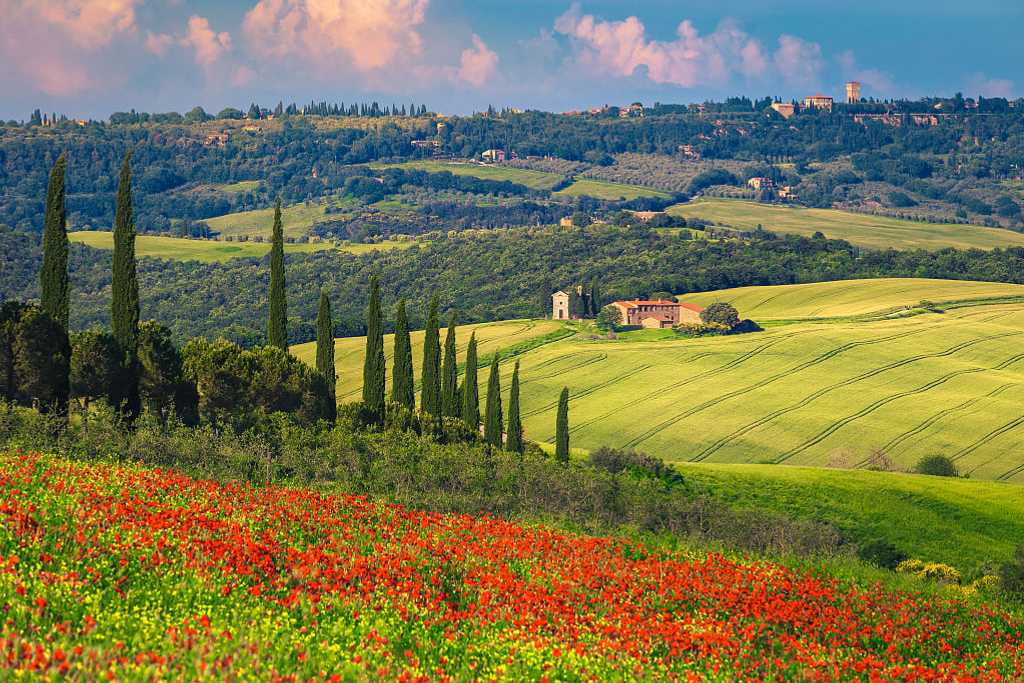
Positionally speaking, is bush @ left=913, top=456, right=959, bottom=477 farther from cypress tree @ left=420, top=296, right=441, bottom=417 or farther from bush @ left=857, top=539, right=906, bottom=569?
cypress tree @ left=420, top=296, right=441, bottom=417

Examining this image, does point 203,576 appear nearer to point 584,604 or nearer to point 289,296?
point 584,604

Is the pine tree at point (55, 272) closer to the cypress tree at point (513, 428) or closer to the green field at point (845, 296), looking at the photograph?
the cypress tree at point (513, 428)

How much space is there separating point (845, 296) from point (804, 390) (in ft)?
163

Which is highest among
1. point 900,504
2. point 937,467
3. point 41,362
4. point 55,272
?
point 55,272

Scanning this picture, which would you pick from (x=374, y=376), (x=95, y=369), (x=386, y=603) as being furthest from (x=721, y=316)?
(x=386, y=603)

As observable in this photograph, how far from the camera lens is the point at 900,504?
205 feet

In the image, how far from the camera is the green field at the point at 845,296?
14250cm

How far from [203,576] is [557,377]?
96.6 m

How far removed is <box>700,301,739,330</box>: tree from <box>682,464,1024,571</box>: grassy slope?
6345 cm

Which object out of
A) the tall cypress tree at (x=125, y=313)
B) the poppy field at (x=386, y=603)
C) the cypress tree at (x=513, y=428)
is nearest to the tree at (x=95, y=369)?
the tall cypress tree at (x=125, y=313)

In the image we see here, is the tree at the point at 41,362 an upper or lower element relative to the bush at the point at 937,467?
upper

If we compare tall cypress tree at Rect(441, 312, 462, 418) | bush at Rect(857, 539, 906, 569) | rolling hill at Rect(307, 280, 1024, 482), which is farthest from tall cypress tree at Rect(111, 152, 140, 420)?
rolling hill at Rect(307, 280, 1024, 482)

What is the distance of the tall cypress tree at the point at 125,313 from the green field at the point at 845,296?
10057cm

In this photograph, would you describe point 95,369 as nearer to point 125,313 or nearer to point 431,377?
point 125,313
